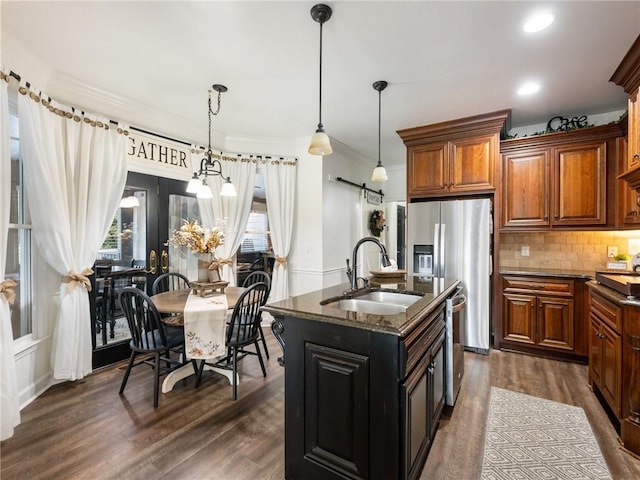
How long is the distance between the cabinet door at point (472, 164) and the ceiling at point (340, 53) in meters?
0.38

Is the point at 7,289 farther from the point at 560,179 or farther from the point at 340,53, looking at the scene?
the point at 560,179

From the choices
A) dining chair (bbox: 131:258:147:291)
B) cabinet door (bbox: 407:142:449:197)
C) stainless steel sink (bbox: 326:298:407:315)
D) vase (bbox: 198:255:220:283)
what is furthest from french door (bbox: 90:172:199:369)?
cabinet door (bbox: 407:142:449:197)

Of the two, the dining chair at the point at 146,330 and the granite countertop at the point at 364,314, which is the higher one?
the granite countertop at the point at 364,314

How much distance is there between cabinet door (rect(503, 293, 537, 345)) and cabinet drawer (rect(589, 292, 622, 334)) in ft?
2.79

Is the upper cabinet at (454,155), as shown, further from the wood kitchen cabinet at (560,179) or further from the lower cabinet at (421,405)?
the lower cabinet at (421,405)

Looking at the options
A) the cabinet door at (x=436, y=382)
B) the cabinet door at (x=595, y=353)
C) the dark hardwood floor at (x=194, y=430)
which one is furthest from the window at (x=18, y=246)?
the cabinet door at (x=595, y=353)

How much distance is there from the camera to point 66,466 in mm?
1820

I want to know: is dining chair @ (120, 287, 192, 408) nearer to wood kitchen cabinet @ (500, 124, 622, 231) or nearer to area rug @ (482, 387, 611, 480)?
area rug @ (482, 387, 611, 480)

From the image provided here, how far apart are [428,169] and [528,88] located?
1327 millimetres

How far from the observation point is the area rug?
1798 millimetres

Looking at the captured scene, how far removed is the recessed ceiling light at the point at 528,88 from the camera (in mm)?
2889

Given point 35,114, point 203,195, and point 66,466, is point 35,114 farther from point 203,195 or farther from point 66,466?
point 66,466

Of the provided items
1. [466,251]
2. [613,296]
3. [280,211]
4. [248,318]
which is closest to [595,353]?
[613,296]

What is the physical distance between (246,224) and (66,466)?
2969 millimetres
